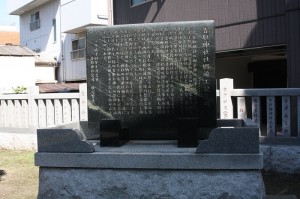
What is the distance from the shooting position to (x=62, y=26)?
23.7 m

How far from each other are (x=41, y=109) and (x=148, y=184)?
7484 mm

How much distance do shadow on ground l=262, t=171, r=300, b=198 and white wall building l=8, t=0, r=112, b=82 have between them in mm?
12666

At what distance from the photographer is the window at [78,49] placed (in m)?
23.9

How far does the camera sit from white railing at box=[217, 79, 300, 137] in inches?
318

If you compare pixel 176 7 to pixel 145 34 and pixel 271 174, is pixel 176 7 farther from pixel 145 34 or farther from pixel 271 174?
pixel 145 34

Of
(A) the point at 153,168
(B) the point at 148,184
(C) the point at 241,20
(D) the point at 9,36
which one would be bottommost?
(B) the point at 148,184

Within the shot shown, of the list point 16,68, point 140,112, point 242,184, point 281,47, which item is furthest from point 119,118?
point 16,68

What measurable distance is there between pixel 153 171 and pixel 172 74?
148 centimetres

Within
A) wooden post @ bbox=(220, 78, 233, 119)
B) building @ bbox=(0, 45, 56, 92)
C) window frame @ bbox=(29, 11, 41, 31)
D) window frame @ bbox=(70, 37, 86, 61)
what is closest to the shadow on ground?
wooden post @ bbox=(220, 78, 233, 119)

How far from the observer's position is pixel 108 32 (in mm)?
5707

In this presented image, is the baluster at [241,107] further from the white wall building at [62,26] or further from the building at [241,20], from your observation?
the white wall building at [62,26]

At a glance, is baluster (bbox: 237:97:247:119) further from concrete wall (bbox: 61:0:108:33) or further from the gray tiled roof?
the gray tiled roof

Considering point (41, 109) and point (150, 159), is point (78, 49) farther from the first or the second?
point (150, 159)

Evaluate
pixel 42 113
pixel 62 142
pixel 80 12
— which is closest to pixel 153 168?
pixel 62 142
